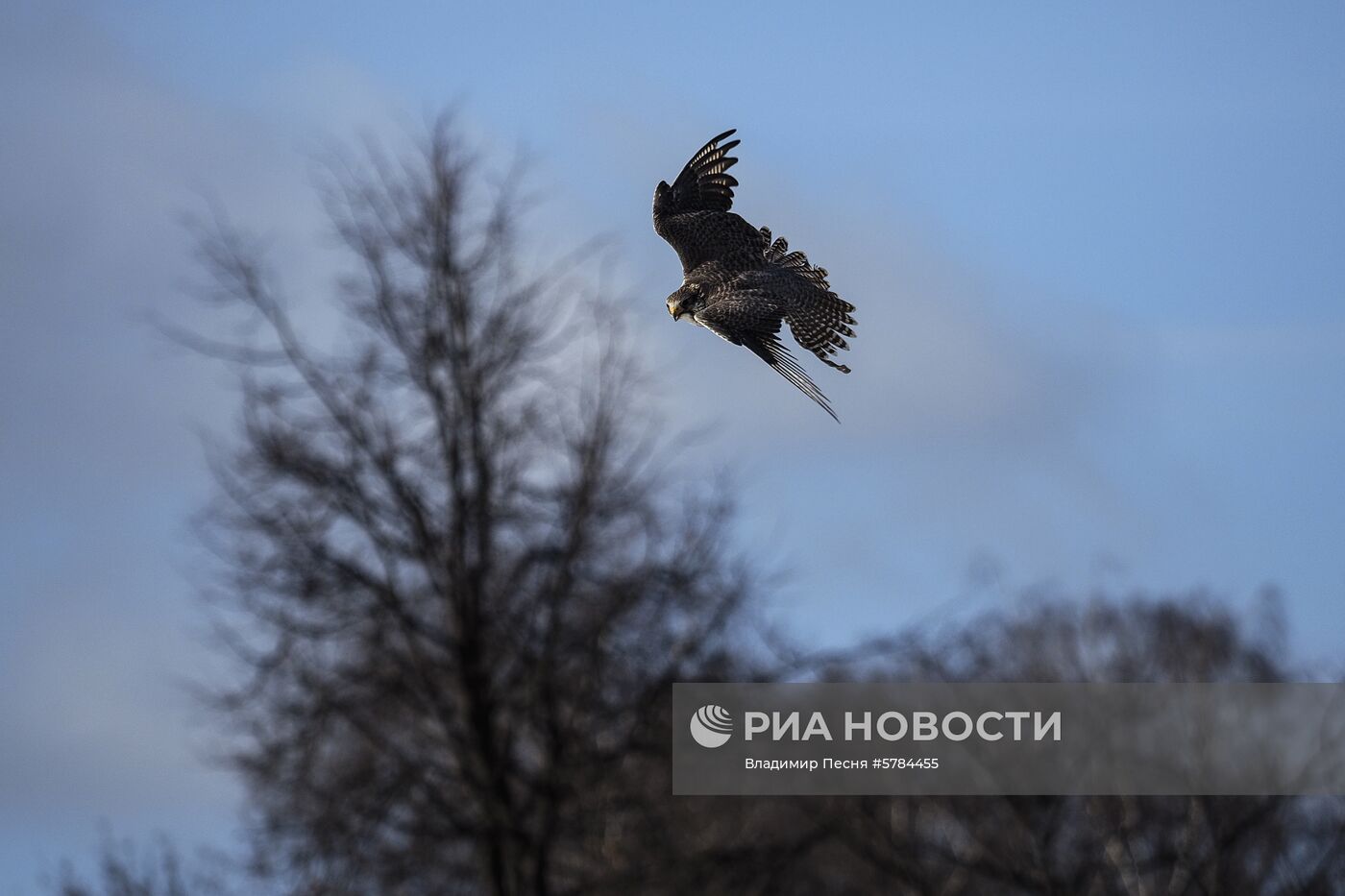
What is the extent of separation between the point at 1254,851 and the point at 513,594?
1736 centimetres

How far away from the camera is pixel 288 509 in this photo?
14.1 m

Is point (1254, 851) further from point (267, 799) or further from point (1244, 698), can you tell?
point (267, 799)

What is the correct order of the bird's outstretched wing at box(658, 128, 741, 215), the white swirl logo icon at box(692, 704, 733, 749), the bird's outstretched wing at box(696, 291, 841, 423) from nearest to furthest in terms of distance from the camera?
the bird's outstretched wing at box(696, 291, 841, 423) < the bird's outstretched wing at box(658, 128, 741, 215) < the white swirl logo icon at box(692, 704, 733, 749)

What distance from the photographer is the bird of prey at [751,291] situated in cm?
280

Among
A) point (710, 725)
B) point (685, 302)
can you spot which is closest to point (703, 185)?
point (685, 302)

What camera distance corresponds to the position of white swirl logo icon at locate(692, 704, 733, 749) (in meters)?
13.7

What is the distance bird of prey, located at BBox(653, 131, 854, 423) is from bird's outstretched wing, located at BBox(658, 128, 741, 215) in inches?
10.3

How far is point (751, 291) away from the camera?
9.73 feet

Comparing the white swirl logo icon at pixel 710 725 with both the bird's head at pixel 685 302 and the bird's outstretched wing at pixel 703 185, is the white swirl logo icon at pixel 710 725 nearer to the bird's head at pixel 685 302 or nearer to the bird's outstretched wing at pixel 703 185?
the bird's outstretched wing at pixel 703 185

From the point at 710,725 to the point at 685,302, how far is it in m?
11.1

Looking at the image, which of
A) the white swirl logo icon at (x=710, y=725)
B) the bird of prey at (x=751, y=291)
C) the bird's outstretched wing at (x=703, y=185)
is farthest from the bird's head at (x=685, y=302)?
the white swirl logo icon at (x=710, y=725)

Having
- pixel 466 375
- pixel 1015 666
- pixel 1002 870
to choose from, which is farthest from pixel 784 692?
pixel 1015 666

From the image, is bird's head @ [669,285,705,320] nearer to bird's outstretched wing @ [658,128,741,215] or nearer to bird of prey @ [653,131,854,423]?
bird of prey @ [653,131,854,423]

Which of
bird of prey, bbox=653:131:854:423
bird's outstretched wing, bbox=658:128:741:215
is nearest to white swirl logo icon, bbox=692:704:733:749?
bird's outstretched wing, bbox=658:128:741:215
